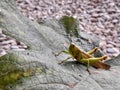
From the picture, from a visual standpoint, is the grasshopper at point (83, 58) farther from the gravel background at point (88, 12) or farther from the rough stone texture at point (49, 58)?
the gravel background at point (88, 12)

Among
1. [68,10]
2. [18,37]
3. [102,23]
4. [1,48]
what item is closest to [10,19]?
[18,37]

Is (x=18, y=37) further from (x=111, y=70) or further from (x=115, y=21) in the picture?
(x=115, y=21)

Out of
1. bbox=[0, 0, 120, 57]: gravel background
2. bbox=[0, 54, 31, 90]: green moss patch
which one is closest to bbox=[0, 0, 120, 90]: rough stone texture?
bbox=[0, 54, 31, 90]: green moss patch

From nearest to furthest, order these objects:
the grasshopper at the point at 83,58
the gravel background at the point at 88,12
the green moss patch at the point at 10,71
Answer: the green moss patch at the point at 10,71, the grasshopper at the point at 83,58, the gravel background at the point at 88,12

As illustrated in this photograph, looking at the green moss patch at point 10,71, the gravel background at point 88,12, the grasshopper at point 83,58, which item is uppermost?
the green moss patch at point 10,71

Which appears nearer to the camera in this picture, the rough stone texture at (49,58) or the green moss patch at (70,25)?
the rough stone texture at (49,58)

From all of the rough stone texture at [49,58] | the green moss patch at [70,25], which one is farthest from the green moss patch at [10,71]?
the green moss patch at [70,25]

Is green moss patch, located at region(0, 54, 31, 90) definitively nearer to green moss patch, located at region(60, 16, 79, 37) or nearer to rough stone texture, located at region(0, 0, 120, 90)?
rough stone texture, located at region(0, 0, 120, 90)
